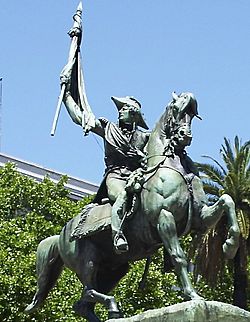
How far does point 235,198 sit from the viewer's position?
3166 centimetres

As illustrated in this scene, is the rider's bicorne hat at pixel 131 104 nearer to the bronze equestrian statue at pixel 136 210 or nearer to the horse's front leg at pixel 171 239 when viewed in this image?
the bronze equestrian statue at pixel 136 210

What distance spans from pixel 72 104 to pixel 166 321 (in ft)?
13.6

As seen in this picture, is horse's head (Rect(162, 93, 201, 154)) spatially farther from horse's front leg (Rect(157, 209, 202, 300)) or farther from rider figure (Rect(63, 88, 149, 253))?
horse's front leg (Rect(157, 209, 202, 300))

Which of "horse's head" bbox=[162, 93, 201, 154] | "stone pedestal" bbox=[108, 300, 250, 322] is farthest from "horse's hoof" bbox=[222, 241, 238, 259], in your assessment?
"horse's head" bbox=[162, 93, 201, 154]

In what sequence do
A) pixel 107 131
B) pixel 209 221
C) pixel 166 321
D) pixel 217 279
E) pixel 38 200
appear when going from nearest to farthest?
pixel 166 321, pixel 209 221, pixel 107 131, pixel 217 279, pixel 38 200

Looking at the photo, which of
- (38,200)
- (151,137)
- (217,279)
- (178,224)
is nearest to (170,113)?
(151,137)

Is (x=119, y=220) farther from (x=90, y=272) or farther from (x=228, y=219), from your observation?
(x=228, y=219)

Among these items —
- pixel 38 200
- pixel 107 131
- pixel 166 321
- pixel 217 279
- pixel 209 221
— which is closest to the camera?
pixel 166 321

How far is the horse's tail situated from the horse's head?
2388 millimetres

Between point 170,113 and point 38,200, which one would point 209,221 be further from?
point 38,200

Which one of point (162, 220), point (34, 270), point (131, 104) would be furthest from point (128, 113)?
point (34, 270)

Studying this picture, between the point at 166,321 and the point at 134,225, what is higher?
the point at 134,225

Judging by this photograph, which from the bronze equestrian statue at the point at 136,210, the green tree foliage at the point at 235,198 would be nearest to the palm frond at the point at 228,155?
the green tree foliage at the point at 235,198

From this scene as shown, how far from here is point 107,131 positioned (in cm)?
1405
